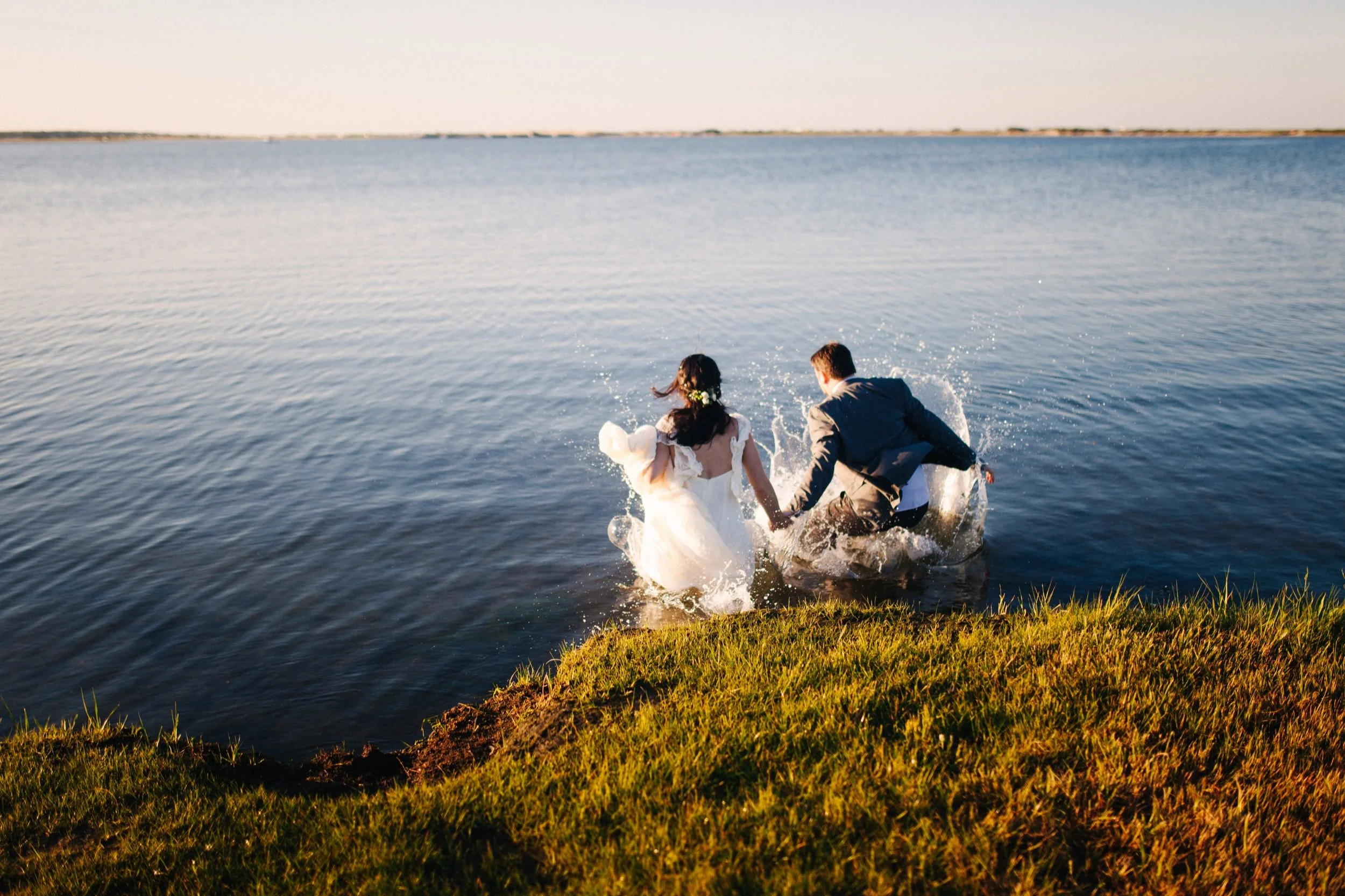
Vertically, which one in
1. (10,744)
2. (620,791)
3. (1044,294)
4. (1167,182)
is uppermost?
(1167,182)

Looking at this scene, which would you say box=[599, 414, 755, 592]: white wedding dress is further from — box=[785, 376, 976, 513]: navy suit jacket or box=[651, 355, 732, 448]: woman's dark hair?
box=[785, 376, 976, 513]: navy suit jacket

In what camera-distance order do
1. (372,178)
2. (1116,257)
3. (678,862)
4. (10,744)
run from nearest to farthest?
1. (678,862)
2. (10,744)
3. (1116,257)
4. (372,178)

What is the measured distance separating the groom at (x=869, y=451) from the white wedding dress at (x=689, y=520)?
0.50 meters

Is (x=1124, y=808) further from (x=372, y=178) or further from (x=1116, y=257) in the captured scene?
(x=372, y=178)

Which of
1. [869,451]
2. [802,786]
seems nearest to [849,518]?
[869,451]

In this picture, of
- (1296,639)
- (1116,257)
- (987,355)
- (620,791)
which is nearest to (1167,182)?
(1116,257)

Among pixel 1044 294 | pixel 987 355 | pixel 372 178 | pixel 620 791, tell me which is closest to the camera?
pixel 620 791

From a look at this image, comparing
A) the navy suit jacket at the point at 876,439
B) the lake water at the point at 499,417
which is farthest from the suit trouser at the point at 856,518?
the lake water at the point at 499,417

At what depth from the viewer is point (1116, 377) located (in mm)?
15797

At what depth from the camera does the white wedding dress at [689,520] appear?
26.0 ft

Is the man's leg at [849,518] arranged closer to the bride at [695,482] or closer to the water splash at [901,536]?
the water splash at [901,536]

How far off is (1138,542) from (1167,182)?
58595 millimetres

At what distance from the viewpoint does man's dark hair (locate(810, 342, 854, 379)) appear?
810 cm

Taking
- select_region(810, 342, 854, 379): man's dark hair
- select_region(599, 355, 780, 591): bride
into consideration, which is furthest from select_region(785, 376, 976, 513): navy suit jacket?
select_region(599, 355, 780, 591): bride
